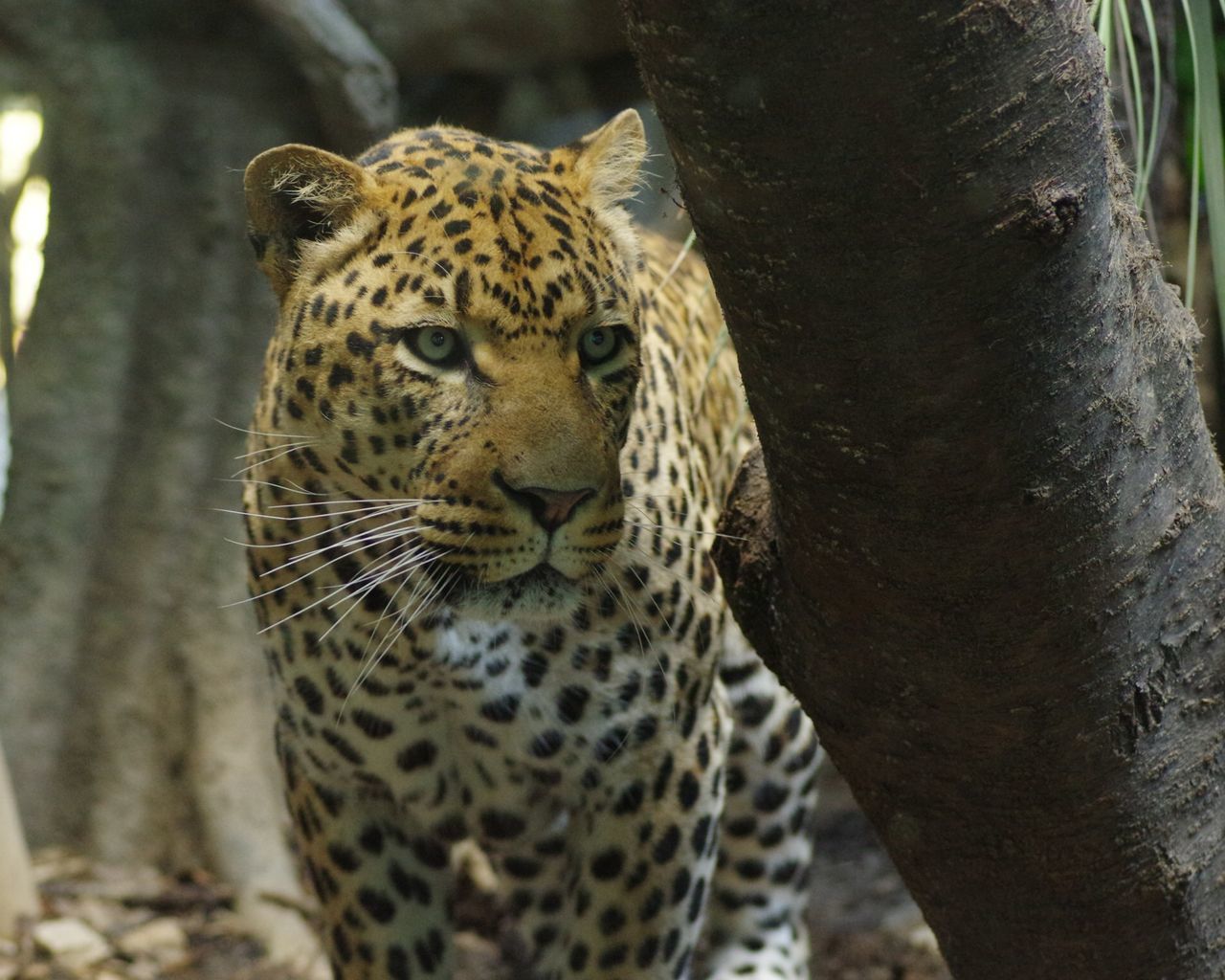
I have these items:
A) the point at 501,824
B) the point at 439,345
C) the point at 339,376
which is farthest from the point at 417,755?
the point at 439,345

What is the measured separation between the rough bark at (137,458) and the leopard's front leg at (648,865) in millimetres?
2492

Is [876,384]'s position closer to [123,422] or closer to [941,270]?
[941,270]

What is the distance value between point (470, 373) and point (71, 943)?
3.59 metres

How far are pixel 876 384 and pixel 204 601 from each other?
15.7 ft

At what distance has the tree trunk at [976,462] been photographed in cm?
209

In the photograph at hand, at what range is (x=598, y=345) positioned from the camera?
359cm

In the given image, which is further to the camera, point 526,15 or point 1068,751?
point 526,15

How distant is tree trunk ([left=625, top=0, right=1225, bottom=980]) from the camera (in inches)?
82.4

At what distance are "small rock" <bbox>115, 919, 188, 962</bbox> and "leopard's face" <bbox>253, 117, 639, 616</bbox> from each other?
308 centimetres

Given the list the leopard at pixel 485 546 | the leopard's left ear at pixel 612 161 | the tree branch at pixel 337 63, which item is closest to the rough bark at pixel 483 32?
the tree branch at pixel 337 63

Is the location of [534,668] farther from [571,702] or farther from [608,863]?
[608,863]

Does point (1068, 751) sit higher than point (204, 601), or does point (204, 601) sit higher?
point (204, 601)

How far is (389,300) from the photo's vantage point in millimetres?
3459

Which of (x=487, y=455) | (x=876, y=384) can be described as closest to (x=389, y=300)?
(x=487, y=455)
